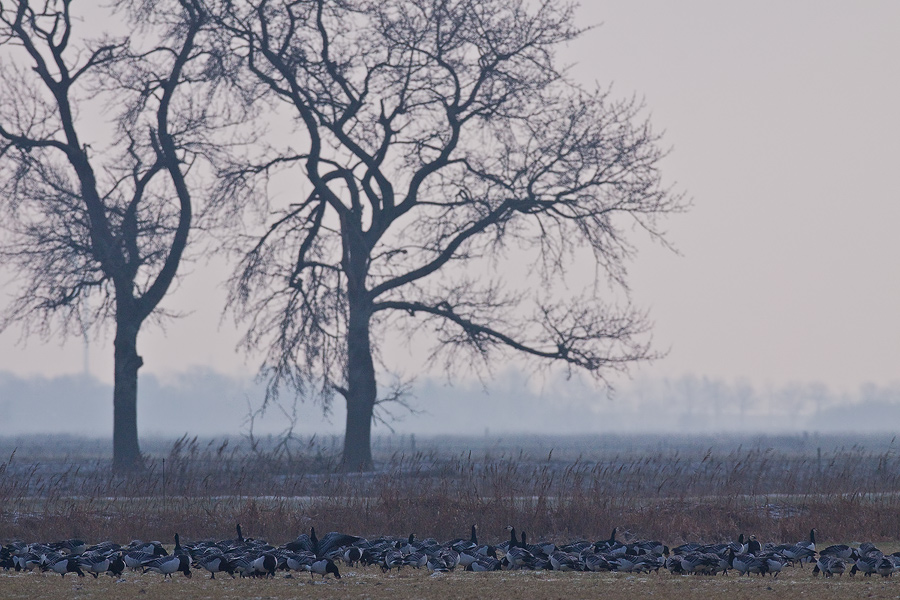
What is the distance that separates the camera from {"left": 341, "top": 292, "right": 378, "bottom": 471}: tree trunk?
29.7 m

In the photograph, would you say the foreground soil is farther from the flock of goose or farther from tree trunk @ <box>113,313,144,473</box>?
tree trunk @ <box>113,313,144,473</box>

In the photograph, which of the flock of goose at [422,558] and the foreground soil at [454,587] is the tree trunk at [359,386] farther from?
the foreground soil at [454,587]

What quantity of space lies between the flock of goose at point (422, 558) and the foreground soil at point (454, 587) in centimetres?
20

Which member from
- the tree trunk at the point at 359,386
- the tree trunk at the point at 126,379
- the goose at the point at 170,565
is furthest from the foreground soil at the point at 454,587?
the tree trunk at the point at 126,379

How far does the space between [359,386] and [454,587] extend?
19347mm

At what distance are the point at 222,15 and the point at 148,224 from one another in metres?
6.74

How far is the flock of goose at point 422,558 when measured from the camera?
12195 mm

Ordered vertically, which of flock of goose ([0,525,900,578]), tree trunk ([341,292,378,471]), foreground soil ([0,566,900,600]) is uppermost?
tree trunk ([341,292,378,471])

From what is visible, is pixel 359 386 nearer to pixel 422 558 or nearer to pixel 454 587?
pixel 422 558

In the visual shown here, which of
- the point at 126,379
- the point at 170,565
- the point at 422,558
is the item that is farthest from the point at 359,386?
the point at 170,565

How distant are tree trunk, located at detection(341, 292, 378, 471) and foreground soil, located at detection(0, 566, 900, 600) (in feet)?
57.3

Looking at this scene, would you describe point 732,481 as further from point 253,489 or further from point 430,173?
point 430,173

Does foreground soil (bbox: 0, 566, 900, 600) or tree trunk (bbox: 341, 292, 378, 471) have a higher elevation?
tree trunk (bbox: 341, 292, 378, 471)

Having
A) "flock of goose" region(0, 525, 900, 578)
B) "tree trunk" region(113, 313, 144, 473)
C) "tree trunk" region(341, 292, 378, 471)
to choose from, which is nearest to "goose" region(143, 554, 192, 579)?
"flock of goose" region(0, 525, 900, 578)
